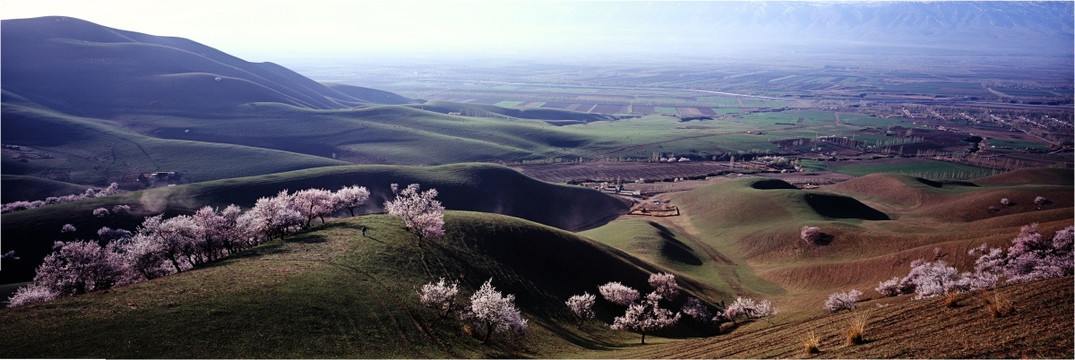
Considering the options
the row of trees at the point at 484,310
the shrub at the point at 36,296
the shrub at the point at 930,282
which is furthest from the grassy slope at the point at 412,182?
the shrub at the point at 930,282

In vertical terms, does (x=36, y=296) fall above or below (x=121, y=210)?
above

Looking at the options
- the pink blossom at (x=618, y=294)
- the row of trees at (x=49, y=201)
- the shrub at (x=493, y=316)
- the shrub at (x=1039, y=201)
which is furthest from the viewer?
the row of trees at (x=49, y=201)

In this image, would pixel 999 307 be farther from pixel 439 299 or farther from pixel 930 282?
pixel 439 299

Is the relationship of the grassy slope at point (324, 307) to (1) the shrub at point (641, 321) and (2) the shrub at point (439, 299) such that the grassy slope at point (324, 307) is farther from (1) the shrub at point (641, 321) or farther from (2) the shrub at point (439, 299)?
(1) the shrub at point (641, 321)

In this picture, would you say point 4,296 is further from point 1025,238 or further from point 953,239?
point 953,239

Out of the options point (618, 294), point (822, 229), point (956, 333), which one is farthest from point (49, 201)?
point (822, 229)

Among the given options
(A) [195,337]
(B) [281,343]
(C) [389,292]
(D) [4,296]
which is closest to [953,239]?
(C) [389,292]

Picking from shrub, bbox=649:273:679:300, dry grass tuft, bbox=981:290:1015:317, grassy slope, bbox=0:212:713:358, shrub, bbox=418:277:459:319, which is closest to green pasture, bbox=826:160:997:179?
shrub, bbox=649:273:679:300
